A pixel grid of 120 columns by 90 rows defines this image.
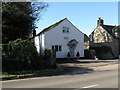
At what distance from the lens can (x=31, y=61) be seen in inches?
706

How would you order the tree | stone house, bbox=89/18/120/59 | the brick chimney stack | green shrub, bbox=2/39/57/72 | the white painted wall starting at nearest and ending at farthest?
1. green shrub, bbox=2/39/57/72
2. the tree
3. the white painted wall
4. stone house, bbox=89/18/120/59
5. the brick chimney stack

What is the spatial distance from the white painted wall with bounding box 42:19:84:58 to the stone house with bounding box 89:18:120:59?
4.82m

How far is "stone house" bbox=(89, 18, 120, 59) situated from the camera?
3659 cm

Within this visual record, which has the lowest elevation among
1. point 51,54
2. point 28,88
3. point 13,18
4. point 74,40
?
point 28,88

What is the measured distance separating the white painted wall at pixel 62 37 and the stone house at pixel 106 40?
4820 millimetres

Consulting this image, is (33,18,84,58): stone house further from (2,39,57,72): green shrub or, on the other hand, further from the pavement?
the pavement

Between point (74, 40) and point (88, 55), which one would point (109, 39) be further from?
point (74, 40)

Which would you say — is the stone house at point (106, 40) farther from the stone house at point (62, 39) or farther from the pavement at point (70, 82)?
the pavement at point (70, 82)

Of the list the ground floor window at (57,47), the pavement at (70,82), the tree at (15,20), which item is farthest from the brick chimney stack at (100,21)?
the pavement at (70,82)

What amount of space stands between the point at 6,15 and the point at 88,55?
60.2 ft

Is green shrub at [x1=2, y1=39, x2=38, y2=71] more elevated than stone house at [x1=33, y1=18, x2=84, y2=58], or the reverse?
stone house at [x1=33, y1=18, x2=84, y2=58]

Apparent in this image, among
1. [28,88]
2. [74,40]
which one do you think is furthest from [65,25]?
[28,88]

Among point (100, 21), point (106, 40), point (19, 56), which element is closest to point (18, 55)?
point (19, 56)

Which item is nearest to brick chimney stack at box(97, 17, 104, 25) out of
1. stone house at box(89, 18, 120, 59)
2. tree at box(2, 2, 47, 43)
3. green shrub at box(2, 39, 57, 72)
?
stone house at box(89, 18, 120, 59)
